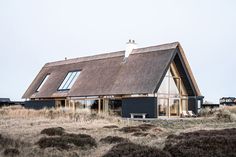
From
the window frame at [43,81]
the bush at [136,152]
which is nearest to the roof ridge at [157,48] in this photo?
the window frame at [43,81]

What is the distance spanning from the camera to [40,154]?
881 cm

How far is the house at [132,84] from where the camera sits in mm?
23258

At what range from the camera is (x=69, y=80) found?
30.5 metres

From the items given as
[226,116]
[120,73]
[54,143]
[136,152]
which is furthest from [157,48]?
[136,152]

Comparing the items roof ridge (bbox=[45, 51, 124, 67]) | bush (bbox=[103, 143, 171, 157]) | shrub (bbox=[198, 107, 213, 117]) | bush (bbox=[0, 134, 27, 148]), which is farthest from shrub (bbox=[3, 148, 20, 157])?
roof ridge (bbox=[45, 51, 124, 67])

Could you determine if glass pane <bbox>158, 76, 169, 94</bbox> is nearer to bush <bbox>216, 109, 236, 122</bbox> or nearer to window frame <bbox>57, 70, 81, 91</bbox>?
bush <bbox>216, 109, 236, 122</bbox>

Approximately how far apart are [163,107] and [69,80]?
372 inches

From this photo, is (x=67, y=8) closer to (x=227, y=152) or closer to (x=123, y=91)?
(x=123, y=91)

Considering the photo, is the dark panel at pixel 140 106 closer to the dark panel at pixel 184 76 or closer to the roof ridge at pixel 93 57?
the dark panel at pixel 184 76

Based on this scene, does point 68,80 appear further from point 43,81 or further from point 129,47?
point 129,47

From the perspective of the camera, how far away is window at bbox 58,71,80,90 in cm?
2976

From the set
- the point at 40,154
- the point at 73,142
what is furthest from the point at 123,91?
the point at 40,154

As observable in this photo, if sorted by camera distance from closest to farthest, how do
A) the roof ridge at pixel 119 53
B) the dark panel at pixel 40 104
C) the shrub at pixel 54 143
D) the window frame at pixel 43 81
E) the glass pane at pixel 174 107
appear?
the shrub at pixel 54 143, the roof ridge at pixel 119 53, the glass pane at pixel 174 107, the dark panel at pixel 40 104, the window frame at pixel 43 81

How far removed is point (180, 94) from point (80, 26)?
29.1 ft
